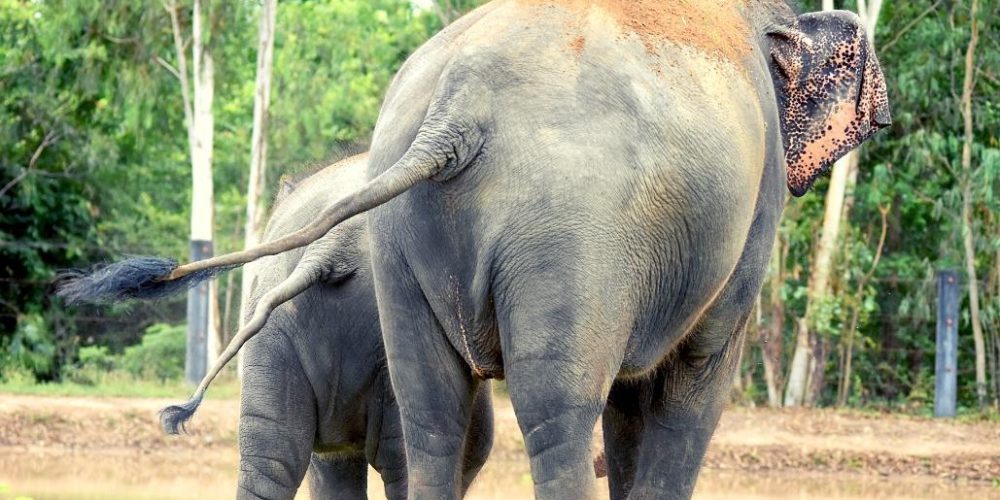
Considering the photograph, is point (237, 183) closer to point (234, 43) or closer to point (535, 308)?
point (234, 43)

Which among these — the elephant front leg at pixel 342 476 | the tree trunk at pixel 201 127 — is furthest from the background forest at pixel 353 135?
the elephant front leg at pixel 342 476

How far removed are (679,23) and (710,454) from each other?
10.6 metres

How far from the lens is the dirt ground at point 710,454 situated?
12516 mm

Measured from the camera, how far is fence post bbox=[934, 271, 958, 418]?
17.0 metres

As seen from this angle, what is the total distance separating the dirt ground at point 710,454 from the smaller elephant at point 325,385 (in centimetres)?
578

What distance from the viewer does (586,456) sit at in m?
3.83

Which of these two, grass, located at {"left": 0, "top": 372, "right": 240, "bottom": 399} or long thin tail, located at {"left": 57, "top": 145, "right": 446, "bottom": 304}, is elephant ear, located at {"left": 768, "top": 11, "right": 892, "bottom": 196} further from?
grass, located at {"left": 0, "top": 372, "right": 240, "bottom": 399}

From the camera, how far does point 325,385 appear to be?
225 inches

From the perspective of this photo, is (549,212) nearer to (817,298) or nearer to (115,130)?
(817,298)

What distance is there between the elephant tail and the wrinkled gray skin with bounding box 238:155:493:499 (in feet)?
4.15

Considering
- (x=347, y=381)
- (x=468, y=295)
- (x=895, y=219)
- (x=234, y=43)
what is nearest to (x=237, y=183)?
(x=234, y=43)

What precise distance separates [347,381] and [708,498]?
6.49 m

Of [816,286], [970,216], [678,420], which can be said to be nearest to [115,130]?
[816,286]

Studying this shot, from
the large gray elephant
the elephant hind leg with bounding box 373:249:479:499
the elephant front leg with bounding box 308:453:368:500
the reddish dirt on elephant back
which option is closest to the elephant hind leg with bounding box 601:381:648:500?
the large gray elephant
